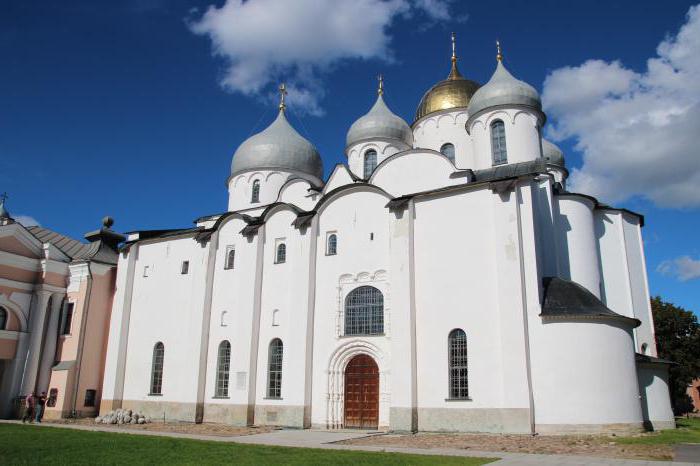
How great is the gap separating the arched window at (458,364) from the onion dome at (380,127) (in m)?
11.5

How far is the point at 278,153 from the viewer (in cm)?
2644

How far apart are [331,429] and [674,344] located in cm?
2132

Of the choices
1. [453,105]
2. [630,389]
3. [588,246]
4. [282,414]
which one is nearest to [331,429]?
[282,414]

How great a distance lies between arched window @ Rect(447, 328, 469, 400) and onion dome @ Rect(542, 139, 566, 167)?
525 inches

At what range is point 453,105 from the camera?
26.6 m

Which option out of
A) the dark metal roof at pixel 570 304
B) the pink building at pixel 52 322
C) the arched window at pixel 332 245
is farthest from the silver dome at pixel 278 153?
the dark metal roof at pixel 570 304

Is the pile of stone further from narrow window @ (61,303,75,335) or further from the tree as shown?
the tree

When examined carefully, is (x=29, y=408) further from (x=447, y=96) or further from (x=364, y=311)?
(x=447, y=96)

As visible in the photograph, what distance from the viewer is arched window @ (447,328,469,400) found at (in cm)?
1675

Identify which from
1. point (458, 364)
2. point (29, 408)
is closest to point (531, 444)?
point (458, 364)

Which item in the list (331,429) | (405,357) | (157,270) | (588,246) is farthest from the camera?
(157,270)

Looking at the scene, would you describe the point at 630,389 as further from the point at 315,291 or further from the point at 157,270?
the point at 157,270

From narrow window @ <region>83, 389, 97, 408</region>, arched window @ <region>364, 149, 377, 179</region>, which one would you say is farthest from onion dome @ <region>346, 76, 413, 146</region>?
narrow window @ <region>83, 389, 97, 408</region>

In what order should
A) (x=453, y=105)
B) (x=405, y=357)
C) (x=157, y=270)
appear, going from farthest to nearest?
(x=453, y=105) → (x=157, y=270) → (x=405, y=357)
